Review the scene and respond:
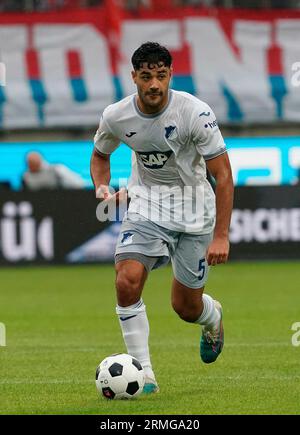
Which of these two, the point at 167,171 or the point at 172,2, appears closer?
the point at 167,171

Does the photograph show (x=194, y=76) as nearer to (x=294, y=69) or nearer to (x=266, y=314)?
(x=294, y=69)

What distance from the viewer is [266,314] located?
13.3 metres

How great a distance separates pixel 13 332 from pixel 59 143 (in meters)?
11.7

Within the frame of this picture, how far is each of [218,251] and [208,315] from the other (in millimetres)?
1138

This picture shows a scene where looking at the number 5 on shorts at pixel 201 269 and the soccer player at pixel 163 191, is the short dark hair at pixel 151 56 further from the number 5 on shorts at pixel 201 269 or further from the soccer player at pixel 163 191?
the number 5 on shorts at pixel 201 269

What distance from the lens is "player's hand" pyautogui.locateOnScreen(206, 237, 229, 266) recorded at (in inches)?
313

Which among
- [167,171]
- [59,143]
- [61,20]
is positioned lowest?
[59,143]

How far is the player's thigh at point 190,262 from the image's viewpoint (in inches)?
338

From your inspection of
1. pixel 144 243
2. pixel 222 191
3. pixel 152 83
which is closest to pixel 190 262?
pixel 144 243

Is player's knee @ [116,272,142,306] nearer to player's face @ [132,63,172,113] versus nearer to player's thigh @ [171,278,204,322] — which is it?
player's thigh @ [171,278,204,322]

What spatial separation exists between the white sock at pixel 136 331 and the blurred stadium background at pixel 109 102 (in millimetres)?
6994

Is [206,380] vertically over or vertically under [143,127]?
under
